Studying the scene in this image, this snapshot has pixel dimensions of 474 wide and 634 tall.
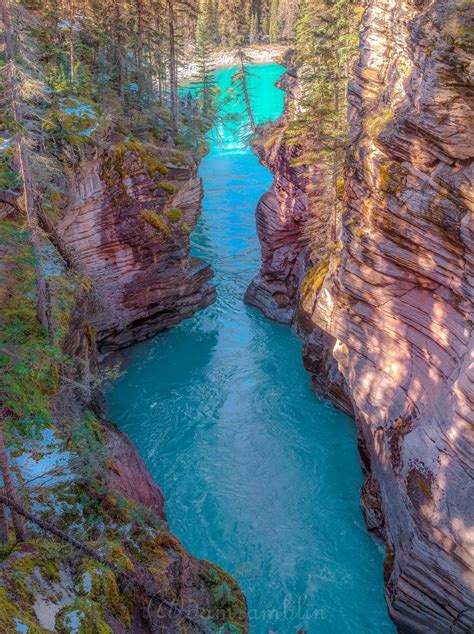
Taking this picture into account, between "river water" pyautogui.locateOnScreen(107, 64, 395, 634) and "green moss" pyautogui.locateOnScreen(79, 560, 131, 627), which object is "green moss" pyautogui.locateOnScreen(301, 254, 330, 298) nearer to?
"river water" pyautogui.locateOnScreen(107, 64, 395, 634)

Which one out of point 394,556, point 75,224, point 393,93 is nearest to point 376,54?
point 393,93

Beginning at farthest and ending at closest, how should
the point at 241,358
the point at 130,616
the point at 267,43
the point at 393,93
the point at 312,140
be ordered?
1. the point at 267,43
2. the point at 241,358
3. the point at 312,140
4. the point at 393,93
5. the point at 130,616

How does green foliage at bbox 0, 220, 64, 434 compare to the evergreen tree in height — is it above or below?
below

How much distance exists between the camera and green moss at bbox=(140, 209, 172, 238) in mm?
20161

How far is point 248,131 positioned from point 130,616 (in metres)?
46.1

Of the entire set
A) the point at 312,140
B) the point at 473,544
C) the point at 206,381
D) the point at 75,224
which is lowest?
the point at 206,381

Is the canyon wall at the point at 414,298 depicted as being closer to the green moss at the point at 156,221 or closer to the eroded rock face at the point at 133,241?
the green moss at the point at 156,221

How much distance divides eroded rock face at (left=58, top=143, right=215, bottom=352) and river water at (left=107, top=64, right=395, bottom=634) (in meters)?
1.77

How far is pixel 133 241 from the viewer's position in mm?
19906

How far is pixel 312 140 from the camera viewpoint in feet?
64.6

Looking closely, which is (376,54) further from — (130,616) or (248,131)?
(248,131)

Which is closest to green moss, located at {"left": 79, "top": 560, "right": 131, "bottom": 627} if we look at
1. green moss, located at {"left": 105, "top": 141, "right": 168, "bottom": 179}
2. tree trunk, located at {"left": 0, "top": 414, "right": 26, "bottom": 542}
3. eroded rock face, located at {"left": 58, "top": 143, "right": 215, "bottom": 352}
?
tree trunk, located at {"left": 0, "top": 414, "right": 26, "bottom": 542}

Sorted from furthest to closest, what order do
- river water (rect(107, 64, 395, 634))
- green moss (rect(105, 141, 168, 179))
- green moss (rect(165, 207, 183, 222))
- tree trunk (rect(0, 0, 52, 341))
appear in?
green moss (rect(165, 207, 183, 222)), green moss (rect(105, 141, 168, 179)), river water (rect(107, 64, 395, 634)), tree trunk (rect(0, 0, 52, 341))

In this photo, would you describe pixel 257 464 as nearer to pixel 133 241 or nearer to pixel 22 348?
pixel 22 348
